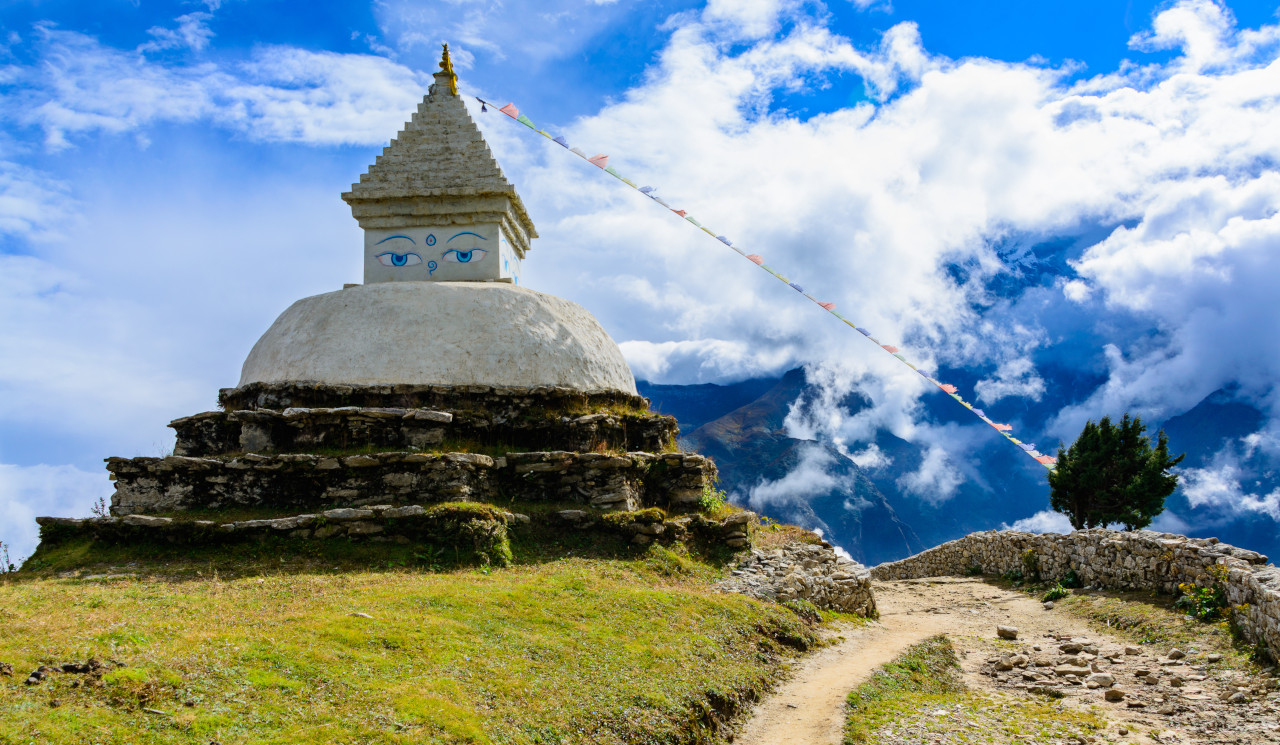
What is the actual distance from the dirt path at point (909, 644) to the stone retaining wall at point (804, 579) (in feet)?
2.05

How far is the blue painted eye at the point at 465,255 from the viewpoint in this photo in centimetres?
1691

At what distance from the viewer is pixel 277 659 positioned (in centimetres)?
667

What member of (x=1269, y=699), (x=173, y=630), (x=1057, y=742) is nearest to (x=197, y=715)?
(x=173, y=630)

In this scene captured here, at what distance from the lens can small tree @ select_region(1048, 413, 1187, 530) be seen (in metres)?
26.1

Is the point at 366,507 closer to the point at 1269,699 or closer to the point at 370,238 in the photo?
the point at 370,238

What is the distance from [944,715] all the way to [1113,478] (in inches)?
892

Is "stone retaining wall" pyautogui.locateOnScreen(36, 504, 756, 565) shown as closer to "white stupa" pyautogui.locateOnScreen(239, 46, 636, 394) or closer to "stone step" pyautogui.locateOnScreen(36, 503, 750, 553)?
"stone step" pyautogui.locateOnScreen(36, 503, 750, 553)

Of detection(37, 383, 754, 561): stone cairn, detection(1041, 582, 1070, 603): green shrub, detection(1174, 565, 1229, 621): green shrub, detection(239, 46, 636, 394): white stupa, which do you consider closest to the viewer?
detection(1174, 565, 1229, 621): green shrub

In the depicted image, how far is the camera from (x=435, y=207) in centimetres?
1691

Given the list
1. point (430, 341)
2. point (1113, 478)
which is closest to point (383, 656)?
point (430, 341)

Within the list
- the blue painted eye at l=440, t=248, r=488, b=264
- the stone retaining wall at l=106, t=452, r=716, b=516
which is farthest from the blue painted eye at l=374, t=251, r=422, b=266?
the stone retaining wall at l=106, t=452, r=716, b=516

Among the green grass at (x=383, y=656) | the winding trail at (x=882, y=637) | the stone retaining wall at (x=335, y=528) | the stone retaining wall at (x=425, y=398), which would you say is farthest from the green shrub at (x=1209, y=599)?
the stone retaining wall at (x=335, y=528)

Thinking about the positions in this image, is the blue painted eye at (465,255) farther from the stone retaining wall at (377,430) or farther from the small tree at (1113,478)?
the small tree at (1113,478)

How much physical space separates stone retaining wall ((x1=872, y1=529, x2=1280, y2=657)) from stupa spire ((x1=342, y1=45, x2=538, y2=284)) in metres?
13.0
